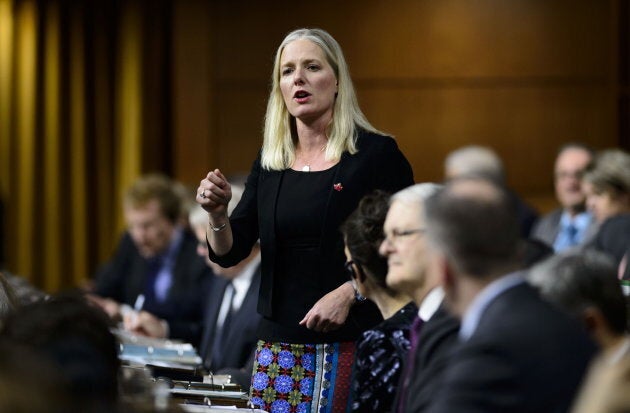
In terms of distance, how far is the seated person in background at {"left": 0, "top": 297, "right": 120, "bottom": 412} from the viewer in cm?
197

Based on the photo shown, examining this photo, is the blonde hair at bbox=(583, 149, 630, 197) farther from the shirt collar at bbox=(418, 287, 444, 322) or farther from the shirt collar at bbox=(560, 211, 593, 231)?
the shirt collar at bbox=(418, 287, 444, 322)

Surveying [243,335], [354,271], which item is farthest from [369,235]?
[243,335]

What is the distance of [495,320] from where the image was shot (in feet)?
7.00

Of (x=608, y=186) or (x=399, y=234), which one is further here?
(x=608, y=186)

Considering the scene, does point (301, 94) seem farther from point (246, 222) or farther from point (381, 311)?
point (381, 311)

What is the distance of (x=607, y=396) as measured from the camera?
5.68 ft

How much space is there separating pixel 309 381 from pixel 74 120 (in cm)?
640

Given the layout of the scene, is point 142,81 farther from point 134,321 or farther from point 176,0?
point 134,321

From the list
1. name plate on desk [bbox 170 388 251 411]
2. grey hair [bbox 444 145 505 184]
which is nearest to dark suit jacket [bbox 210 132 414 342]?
name plate on desk [bbox 170 388 251 411]

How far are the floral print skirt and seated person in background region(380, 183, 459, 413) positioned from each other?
1.68 feet

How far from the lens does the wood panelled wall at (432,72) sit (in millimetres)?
8969

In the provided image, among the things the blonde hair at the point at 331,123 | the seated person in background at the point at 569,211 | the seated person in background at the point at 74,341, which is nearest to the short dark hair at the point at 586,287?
the blonde hair at the point at 331,123

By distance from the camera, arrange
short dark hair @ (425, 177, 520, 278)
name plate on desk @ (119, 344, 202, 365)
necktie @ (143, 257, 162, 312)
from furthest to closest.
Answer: necktie @ (143, 257, 162, 312)
name plate on desk @ (119, 344, 202, 365)
short dark hair @ (425, 177, 520, 278)

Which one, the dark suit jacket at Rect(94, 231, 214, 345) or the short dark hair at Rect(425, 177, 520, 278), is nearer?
the short dark hair at Rect(425, 177, 520, 278)
